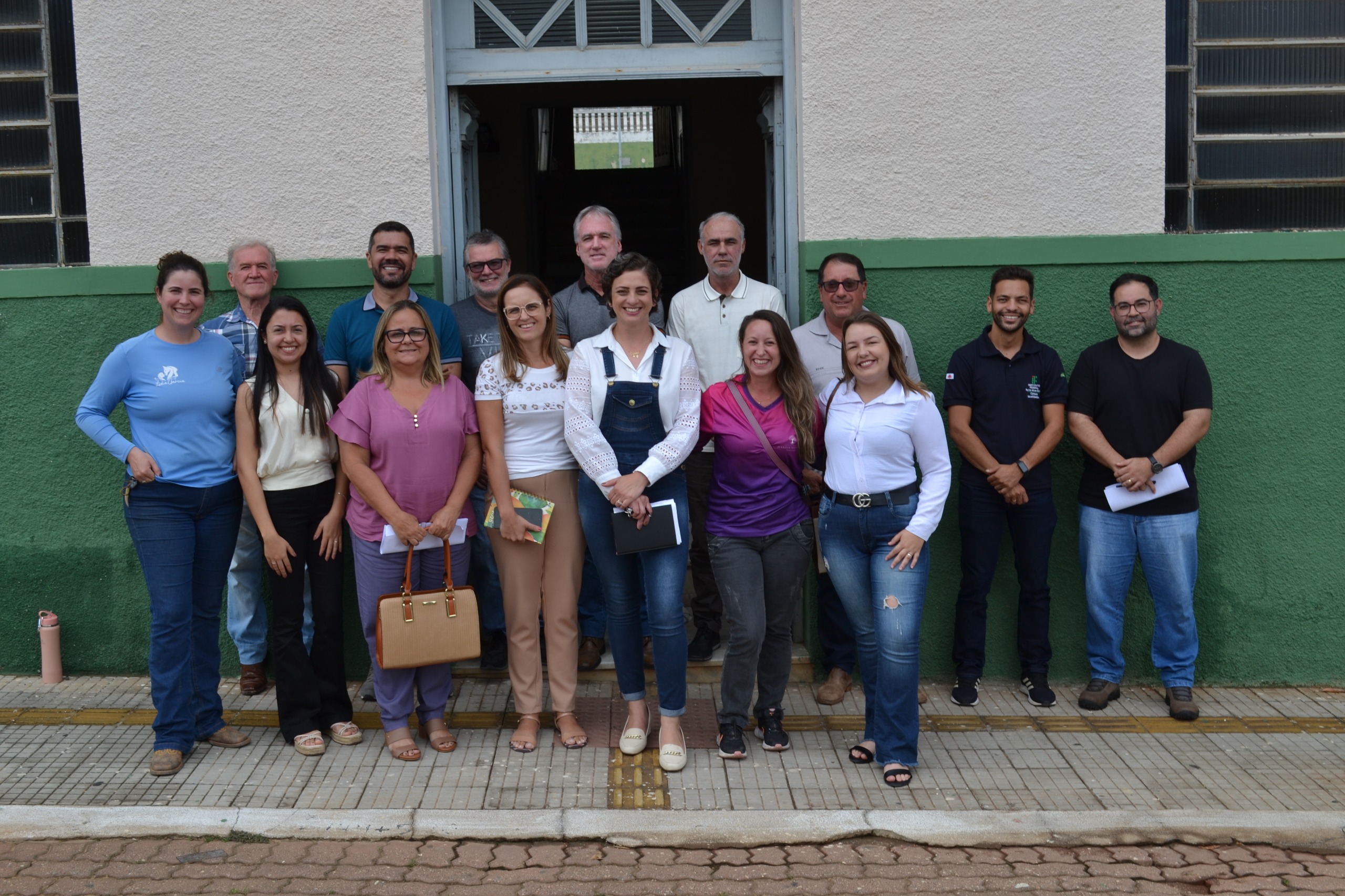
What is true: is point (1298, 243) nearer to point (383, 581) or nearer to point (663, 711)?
point (663, 711)

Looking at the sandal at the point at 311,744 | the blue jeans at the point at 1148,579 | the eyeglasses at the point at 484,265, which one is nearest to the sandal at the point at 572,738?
the sandal at the point at 311,744

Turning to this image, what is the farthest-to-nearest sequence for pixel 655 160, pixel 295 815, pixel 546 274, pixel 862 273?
1. pixel 655 160
2. pixel 546 274
3. pixel 862 273
4. pixel 295 815

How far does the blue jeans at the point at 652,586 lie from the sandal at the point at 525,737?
1.47ft

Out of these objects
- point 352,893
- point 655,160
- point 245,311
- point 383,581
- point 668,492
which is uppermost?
point 655,160

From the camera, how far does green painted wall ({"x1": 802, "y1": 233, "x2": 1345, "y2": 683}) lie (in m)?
5.60

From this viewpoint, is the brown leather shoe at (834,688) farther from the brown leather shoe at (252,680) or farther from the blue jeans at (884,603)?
the brown leather shoe at (252,680)

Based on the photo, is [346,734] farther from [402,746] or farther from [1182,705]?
[1182,705]

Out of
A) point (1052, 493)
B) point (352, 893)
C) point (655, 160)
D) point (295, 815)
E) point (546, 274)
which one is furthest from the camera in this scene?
point (655, 160)

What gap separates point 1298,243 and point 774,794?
3.69m

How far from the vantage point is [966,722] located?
5270 millimetres

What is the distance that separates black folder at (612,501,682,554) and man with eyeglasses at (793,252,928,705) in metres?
0.85

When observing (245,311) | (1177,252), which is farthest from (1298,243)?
(245,311)

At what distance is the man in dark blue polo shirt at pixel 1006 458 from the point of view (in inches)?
208

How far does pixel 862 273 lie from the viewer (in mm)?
5234
